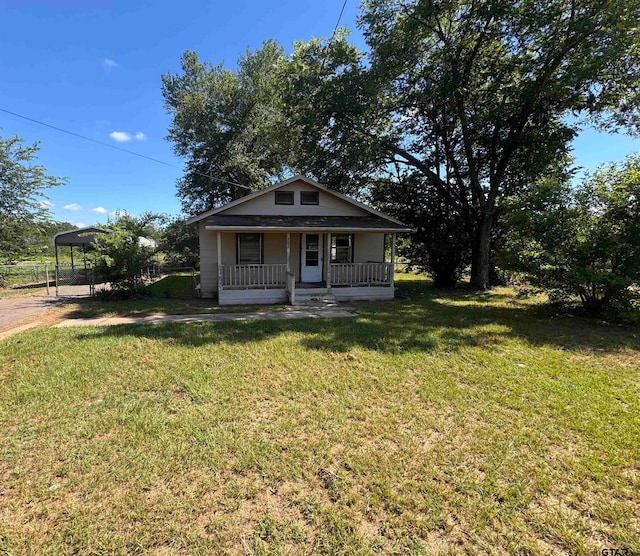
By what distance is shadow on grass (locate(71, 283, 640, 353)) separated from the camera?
20.5 ft

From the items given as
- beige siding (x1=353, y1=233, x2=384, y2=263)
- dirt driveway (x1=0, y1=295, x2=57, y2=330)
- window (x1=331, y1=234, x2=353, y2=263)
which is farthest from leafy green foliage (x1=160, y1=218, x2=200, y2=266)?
beige siding (x1=353, y1=233, x2=384, y2=263)

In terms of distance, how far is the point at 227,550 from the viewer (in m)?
2.07

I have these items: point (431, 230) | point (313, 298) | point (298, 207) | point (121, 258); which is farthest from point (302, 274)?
point (431, 230)

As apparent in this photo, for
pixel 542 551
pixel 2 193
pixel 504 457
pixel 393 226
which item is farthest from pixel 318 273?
pixel 2 193

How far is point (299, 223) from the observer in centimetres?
1143

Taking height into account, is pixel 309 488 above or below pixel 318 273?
below

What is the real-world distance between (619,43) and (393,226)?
8281 mm

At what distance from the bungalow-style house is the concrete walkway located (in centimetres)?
145

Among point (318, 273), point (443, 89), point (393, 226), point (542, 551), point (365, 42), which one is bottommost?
point (542, 551)

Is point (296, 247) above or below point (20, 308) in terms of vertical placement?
above

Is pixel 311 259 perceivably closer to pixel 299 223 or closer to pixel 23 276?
pixel 299 223

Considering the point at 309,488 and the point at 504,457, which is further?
the point at 504,457

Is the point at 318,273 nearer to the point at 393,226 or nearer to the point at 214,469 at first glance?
the point at 393,226

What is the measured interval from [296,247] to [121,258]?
5.94 metres
